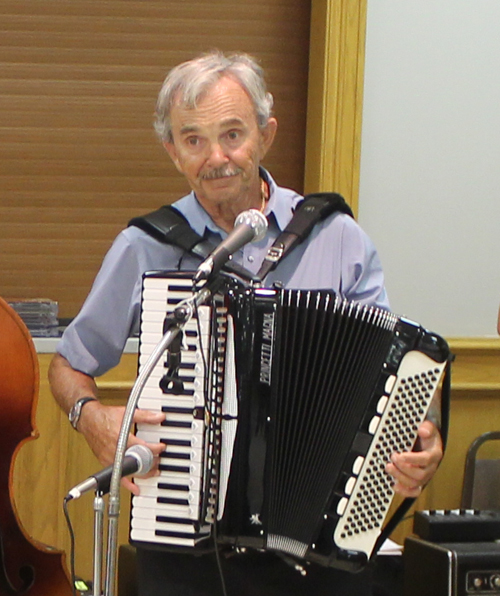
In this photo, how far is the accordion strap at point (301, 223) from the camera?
1.92 meters

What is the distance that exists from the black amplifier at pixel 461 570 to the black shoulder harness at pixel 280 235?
914mm

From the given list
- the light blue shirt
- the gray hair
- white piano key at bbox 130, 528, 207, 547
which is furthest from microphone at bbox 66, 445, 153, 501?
the gray hair

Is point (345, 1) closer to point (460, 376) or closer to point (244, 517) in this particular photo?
point (460, 376)

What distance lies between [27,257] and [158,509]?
1.73 meters

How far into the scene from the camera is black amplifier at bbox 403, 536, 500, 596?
2312 mm

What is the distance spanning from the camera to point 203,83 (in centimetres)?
195

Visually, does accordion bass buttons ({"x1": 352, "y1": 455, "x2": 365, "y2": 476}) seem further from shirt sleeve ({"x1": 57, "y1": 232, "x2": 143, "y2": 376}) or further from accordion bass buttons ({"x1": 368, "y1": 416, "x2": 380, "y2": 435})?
shirt sleeve ({"x1": 57, "y1": 232, "x2": 143, "y2": 376})

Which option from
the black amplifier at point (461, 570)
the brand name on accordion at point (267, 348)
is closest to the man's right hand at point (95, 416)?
the brand name on accordion at point (267, 348)

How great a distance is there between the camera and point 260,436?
166 cm

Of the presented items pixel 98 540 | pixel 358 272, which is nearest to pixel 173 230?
pixel 358 272

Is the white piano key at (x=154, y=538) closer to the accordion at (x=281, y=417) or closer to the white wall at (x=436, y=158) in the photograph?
the accordion at (x=281, y=417)

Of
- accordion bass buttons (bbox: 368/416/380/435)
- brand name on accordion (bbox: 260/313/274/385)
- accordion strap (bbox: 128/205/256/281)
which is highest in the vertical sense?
accordion strap (bbox: 128/205/256/281)

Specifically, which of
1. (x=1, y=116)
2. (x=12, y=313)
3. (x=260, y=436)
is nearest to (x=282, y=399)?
(x=260, y=436)

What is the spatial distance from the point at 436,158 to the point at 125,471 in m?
2.08
